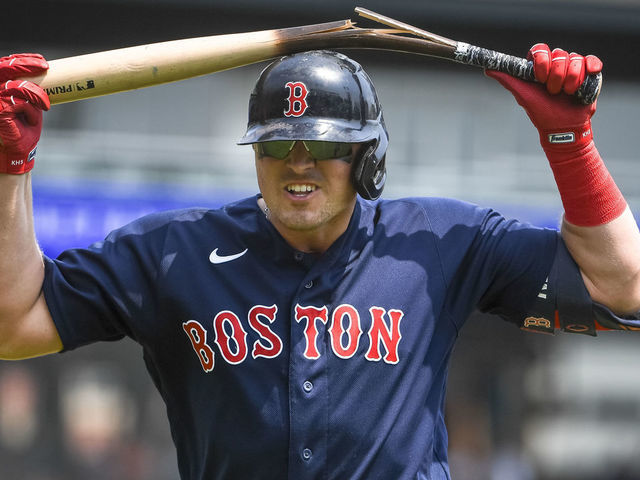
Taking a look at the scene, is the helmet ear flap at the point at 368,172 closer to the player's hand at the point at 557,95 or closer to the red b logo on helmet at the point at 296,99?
the red b logo on helmet at the point at 296,99

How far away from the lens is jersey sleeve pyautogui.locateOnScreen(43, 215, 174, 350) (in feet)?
9.69

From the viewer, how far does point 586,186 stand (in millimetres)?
2904

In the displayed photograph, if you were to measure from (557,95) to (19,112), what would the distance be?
1487 millimetres

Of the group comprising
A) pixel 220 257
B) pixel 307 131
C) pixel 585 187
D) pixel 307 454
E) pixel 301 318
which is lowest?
pixel 307 454

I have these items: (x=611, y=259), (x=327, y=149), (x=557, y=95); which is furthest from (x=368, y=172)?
(x=611, y=259)

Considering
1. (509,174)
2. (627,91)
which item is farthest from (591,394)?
(627,91)

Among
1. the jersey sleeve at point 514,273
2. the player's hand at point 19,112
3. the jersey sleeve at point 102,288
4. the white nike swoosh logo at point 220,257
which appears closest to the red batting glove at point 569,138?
the jersey sleeve at point 514,273

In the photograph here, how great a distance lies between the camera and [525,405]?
1153cm

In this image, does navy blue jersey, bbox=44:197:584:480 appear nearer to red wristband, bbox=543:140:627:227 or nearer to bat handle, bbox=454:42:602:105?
red wristband, bbox=543:140:627:227

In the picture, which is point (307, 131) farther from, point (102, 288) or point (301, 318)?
point (102, 288)

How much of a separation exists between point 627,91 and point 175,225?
10.6m

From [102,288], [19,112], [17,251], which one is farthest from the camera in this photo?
[102,288]

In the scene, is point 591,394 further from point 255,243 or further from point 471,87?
point 255,243

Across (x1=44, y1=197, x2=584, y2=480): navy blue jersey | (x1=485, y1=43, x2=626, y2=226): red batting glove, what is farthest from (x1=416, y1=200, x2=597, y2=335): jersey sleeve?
(x1=485, y1=43, x2=626, y2=226): red batting glove
